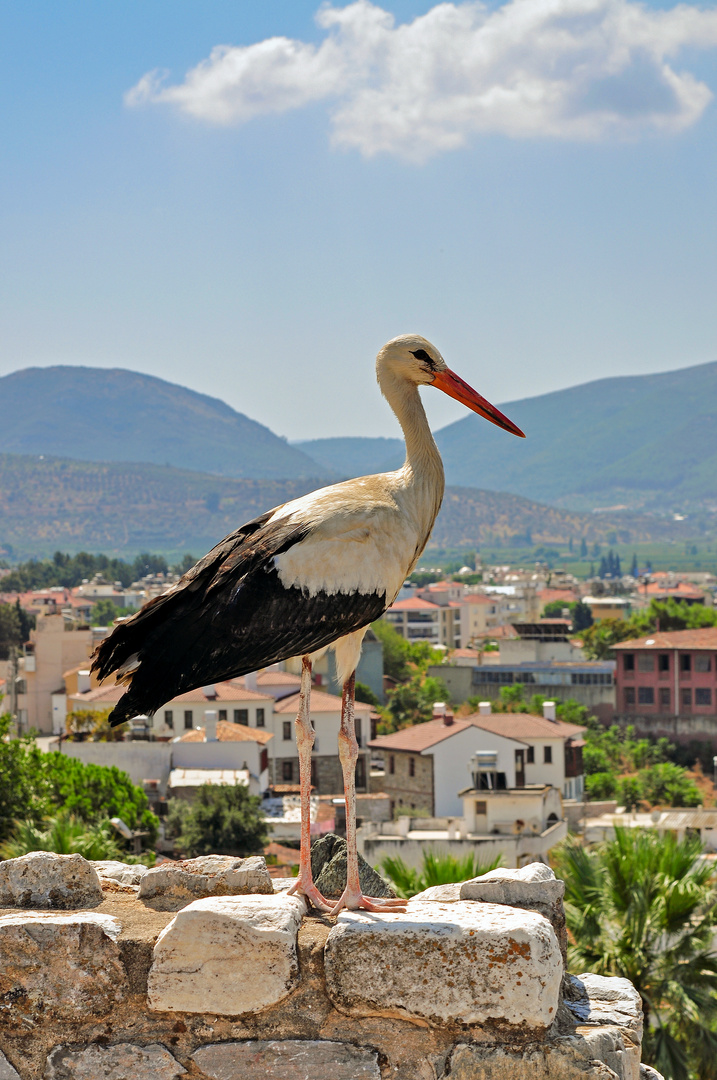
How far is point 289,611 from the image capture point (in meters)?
5.31

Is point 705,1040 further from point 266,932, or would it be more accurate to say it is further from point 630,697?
point 630,697

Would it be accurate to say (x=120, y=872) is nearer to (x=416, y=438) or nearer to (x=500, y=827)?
(x=416, y=438)

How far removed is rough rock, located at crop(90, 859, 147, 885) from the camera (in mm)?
6098

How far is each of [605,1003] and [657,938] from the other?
805cm

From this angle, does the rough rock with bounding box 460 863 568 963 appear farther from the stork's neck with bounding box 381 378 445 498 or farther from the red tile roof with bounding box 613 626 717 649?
the red tile roof with bounding box 613 626 717 649

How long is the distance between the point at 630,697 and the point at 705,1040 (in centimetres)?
6233

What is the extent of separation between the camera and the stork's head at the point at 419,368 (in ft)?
19.3

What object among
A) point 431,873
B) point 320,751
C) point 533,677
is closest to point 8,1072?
point 431,873

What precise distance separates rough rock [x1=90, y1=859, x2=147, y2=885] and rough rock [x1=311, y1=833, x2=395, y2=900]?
860 mm

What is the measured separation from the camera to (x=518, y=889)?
5195 millimetres

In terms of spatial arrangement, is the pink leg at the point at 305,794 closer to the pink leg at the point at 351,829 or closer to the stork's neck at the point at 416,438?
the pink leg at the point at 351,829

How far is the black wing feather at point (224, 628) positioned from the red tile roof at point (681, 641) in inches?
2759

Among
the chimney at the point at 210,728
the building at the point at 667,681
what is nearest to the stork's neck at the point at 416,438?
the chimney at the point at 210,728

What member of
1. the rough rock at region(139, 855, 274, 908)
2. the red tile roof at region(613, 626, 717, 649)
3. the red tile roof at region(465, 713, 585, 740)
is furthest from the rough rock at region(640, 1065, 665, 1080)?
the red tile roof at region(613, 626, 717, 649)
